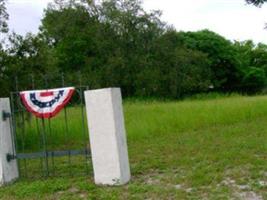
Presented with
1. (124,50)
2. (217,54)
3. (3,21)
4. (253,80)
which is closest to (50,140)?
(3,21)

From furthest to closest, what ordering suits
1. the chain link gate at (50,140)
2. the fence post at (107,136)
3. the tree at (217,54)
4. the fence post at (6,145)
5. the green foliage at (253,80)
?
the green foliage at (253,80), the tree at (217,54), the chain link gate at (50,140), the fence post at (6,145), the fence post at (107,136)

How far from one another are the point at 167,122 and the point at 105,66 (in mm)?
17088

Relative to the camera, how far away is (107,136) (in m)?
5.39

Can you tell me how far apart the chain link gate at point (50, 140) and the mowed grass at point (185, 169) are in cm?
37

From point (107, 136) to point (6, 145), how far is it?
167 centimetres

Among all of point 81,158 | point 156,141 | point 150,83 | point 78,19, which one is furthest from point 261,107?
point 78,19

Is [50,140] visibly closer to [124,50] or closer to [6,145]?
[6,145]

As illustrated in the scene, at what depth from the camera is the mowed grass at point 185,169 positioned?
4.85 metres

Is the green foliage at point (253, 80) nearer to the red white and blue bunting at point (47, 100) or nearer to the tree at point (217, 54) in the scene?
the tree at point (217, 54)

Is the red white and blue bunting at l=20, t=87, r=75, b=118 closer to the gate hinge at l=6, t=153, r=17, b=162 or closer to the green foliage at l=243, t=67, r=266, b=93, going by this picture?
the gate hinge at l=6, t=153, r=17, b=162

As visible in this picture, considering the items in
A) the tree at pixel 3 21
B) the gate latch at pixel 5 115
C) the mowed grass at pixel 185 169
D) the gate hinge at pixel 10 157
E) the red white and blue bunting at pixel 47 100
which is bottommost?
the mowed grass at pixel 185 169

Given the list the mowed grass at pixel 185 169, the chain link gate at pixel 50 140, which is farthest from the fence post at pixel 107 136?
the chain link gate at pixel 50 140

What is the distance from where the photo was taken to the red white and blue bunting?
5.79 meters

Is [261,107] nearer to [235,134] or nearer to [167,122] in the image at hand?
[167,122]
